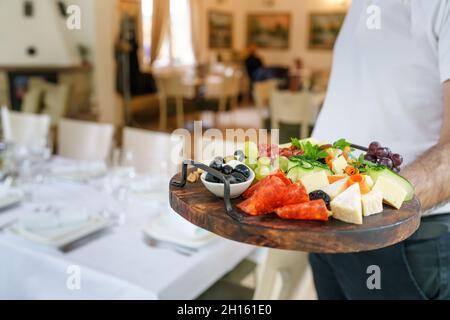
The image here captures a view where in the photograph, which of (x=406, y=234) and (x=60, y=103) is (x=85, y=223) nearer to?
(x=406, y=234)

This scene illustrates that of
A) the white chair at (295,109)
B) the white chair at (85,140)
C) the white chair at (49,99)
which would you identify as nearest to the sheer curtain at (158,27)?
the white chair at (49,99)

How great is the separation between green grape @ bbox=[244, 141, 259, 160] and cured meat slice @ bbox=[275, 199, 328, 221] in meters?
0.18

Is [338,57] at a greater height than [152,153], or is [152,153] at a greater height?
[338,57]

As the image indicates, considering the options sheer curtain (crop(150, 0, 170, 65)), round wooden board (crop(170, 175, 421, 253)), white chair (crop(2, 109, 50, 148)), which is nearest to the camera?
round wooden board (crop(170, 175, 421, 253))

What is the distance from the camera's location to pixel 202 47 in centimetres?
1056

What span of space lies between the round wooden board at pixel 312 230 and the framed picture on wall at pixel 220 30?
10517 mm

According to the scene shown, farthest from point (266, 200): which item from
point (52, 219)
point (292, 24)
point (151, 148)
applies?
point (292, 24)

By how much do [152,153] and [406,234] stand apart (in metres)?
2.33

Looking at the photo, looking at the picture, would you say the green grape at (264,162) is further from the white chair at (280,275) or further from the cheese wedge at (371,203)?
the white chair at (280,275)

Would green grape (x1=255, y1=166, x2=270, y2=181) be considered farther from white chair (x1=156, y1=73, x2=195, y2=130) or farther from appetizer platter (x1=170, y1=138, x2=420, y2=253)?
white chair (x1=156, y1=73, x2=195, y2=130)

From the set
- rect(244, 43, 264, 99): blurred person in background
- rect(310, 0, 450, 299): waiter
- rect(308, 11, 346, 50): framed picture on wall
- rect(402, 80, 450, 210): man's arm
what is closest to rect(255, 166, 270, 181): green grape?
rect(402, 80, 450, 210): man's arm

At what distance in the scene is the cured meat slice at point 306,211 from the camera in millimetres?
595

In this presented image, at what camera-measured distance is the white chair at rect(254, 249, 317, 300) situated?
4.96 feet

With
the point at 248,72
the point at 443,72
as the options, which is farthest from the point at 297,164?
the point at 248,72
